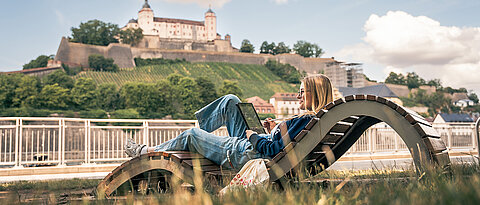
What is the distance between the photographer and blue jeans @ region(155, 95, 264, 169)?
2.94 meters

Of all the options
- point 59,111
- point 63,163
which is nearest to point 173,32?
point 59,111

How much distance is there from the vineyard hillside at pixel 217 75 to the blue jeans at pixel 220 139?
6855 centimetres

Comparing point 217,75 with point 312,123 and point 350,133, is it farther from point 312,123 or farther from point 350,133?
point 312,123

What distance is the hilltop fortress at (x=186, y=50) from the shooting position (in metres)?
75.4

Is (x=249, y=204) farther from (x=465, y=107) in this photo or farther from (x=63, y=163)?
(x=465, y=107)

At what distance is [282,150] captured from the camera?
8.84ft

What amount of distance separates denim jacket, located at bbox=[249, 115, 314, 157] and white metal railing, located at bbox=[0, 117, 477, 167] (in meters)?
4.64

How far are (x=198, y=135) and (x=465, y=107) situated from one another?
116013 millimetres

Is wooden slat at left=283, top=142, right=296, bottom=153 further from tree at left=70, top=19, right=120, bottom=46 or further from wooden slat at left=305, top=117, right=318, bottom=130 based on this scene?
tree at left=70, top=19, right=120, bottom=46

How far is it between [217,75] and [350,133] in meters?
78.8

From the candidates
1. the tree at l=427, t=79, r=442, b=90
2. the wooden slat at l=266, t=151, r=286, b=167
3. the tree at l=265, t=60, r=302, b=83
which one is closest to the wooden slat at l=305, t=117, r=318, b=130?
the wooden slat at l=266, t=151, r=286, b=167

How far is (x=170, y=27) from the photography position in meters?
103

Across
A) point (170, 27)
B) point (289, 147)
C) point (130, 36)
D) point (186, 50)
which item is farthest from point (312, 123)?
point (170, 27)

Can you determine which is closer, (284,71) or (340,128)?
(340,128)
